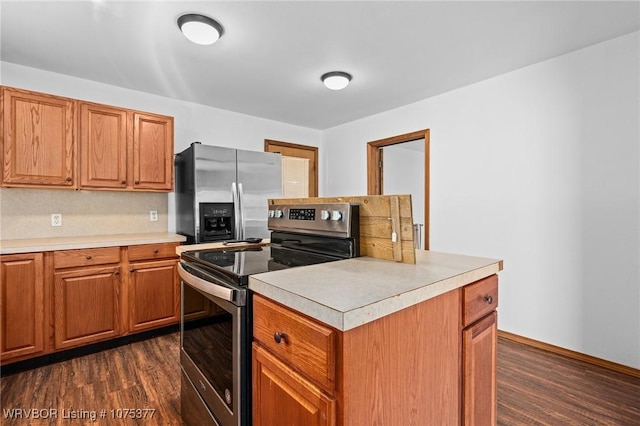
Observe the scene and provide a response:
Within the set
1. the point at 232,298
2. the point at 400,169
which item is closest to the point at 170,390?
the point at 232,298

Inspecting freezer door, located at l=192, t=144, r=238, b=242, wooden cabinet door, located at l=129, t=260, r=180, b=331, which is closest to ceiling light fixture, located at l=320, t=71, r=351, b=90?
freezer door, located at l=192, t=144, r=238, b=242

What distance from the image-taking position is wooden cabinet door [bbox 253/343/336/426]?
85cm

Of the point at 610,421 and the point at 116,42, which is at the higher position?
the point at 116,42

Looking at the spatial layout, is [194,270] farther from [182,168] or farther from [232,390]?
[182,168]

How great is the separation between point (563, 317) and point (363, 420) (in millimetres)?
2602

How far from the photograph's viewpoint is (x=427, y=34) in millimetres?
2309

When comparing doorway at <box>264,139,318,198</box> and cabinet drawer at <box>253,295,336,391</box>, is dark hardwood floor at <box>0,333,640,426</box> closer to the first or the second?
cabinet drawer at <box>253,295,336,391</box>

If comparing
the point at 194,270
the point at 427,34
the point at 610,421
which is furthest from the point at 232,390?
the point at 427,34

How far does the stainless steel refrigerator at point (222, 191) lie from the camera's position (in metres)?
3.06

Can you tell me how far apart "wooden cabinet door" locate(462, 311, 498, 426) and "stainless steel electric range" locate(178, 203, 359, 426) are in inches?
22.9

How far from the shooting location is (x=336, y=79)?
2936 millimetres

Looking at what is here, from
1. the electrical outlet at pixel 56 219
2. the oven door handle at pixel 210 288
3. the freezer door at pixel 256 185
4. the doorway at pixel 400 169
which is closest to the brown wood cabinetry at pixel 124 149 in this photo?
the electrical outlet at pixel 56 219

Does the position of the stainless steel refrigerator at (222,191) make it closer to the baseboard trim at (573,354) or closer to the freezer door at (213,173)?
the freezer door at (213,173)

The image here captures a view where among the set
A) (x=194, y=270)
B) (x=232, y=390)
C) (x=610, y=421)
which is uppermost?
(x=194, y=270)
